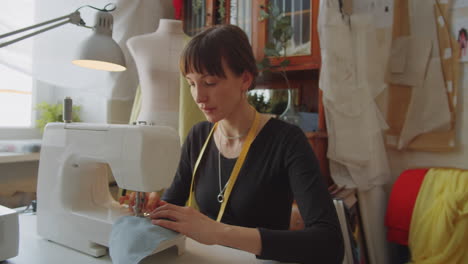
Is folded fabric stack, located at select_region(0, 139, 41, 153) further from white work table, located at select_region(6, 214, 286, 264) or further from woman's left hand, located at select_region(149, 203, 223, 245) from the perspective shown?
woman's left hand, located at select_region(149, 203, 223, 245)

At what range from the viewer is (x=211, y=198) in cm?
96

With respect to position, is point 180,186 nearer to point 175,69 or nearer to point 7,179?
point 175,69

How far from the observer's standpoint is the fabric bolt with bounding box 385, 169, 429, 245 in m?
1.44

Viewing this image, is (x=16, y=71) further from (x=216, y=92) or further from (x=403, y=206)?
(x=403, y=206)

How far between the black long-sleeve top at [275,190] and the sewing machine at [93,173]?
267 millimetres

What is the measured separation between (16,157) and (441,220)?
1867 mm

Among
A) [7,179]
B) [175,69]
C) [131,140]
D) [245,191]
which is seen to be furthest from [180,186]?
[7,179]

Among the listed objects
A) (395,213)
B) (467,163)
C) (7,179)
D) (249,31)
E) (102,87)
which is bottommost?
(395,213)

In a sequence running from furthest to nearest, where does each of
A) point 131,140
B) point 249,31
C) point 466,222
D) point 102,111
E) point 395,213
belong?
point 102,111
point 249,31
point 395,213
point 466,222
point 131,140

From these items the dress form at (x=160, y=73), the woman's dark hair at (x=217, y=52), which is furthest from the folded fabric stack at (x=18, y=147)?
the woman's dark hair at (x=217, y=52)

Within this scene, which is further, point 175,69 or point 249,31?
point 249,31

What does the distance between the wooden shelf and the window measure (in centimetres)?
39

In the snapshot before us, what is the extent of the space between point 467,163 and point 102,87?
6.58 ft

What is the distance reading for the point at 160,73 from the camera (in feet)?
4.75
